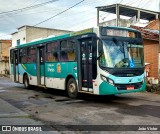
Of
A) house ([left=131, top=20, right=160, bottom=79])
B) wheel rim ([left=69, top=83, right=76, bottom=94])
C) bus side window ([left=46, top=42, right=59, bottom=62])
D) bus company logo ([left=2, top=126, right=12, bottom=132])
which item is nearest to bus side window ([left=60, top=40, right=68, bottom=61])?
bus side window ([left=46, top=42, right=59, bottom=62])

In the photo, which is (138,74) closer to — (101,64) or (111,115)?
(101,64)

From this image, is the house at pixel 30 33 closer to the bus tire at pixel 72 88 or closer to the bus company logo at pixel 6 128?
the bus tire at pixel 72 88

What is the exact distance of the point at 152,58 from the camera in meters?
20.4

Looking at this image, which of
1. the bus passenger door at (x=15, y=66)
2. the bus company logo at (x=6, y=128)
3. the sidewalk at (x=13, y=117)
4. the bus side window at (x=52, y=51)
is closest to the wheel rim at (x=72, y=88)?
the bus side window at (x=52, y=51)

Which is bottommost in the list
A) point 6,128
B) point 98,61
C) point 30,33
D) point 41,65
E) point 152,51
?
point 6,128

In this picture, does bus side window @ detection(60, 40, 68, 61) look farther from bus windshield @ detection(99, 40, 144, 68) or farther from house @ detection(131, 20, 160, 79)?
house @ detection(131, 20, 160, 79)

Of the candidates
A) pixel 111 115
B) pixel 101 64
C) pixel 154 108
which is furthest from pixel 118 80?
pixel 111 115

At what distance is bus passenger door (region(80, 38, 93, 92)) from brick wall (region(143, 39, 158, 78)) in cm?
902

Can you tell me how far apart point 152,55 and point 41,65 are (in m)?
8.26

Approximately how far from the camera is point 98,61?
11445 mm

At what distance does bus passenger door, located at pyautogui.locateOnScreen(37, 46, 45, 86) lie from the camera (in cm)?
1641

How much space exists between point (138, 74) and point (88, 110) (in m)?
3.11

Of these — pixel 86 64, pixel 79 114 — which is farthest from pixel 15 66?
pixel 79 114

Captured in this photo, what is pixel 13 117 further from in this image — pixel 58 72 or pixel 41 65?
pixel 41 65
